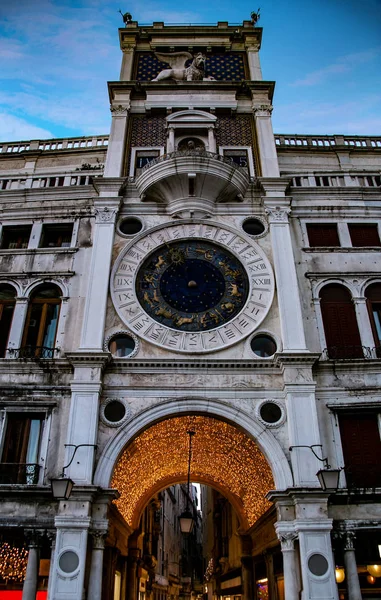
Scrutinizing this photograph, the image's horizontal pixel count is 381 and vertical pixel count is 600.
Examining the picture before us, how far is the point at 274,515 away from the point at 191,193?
11042 millimetres

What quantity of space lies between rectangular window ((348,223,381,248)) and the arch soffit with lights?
25.2 ft

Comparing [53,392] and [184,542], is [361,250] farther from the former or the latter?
[184,542]

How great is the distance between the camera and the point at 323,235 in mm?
17844

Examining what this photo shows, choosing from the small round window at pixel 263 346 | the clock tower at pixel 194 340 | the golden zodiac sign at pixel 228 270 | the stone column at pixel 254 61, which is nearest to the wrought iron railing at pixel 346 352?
the clock tower at pixel 194 340

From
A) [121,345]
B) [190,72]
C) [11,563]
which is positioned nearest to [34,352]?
[121,345]

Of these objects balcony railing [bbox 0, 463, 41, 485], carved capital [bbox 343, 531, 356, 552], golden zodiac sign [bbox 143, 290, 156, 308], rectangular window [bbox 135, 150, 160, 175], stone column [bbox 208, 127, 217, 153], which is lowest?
carved capital [bbox 343, 531, 356, 552]

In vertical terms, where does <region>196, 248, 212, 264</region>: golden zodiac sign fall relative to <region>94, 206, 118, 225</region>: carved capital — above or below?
below

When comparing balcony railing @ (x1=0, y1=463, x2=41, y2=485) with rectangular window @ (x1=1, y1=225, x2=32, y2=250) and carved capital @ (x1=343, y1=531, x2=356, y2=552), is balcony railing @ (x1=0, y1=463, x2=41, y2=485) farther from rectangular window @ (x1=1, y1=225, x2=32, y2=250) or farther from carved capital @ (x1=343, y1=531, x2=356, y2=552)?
carved capital @ (x1=343, y1=531, x2=356, y2=552)

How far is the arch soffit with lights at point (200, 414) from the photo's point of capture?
1332 centimetres

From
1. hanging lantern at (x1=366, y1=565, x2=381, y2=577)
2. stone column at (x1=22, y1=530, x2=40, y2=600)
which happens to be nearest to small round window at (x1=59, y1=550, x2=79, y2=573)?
stone column at (x1=22, y1=530, x2=40, y2=600)

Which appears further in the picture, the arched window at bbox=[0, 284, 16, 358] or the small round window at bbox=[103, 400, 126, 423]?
the arched window at bbox=[0, 284, 16, 358]

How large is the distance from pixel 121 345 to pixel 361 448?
7.63m

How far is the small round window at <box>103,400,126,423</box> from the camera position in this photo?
46.6 feet

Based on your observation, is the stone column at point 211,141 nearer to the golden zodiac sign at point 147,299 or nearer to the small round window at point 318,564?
the golden zodiac sign at point 147,299
